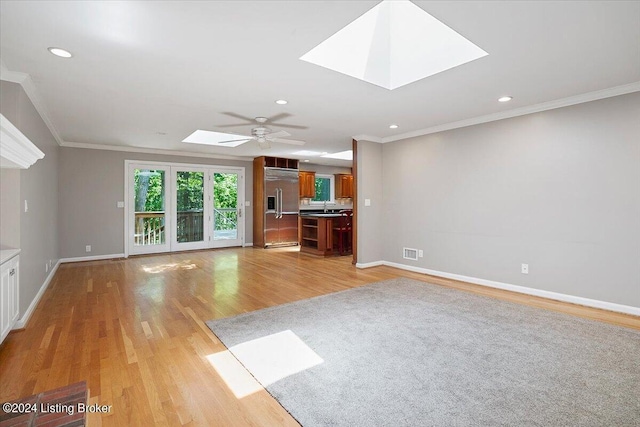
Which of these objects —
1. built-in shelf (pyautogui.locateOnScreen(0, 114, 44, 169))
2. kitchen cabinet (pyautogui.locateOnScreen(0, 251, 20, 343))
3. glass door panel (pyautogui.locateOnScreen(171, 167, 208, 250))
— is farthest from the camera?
glass door panel (pyautogui.locateOnScreen(171, 167, 208, 250))

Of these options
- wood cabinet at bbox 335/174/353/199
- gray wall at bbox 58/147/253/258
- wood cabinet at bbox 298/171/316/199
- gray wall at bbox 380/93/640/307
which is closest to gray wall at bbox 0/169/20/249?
gray wall at bbox 58/147/253/258

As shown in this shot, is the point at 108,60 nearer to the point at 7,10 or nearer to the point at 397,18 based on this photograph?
the point at 7,10

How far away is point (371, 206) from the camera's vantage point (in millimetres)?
5863

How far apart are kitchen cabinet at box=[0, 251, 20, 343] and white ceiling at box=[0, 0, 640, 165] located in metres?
1.76

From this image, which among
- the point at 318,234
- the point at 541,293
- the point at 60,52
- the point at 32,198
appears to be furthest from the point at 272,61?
the point at 318,234

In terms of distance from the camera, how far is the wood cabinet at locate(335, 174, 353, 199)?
10.6m

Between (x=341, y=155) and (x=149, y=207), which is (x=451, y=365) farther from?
(x=149, y=207)

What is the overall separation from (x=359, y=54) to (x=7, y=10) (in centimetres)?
267

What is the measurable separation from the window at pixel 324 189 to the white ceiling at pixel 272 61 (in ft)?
18.0

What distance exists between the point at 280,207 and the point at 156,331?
5770mm

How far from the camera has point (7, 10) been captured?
1.98 meters

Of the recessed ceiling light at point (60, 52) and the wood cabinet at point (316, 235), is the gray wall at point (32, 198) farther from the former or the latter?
the wood cabinet at point (316, 235)

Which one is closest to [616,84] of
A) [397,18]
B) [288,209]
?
[397,18]

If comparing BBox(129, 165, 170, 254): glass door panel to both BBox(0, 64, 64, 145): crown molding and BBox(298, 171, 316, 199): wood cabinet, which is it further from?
BBox(298, 171, 316, 199): wood cabinet
